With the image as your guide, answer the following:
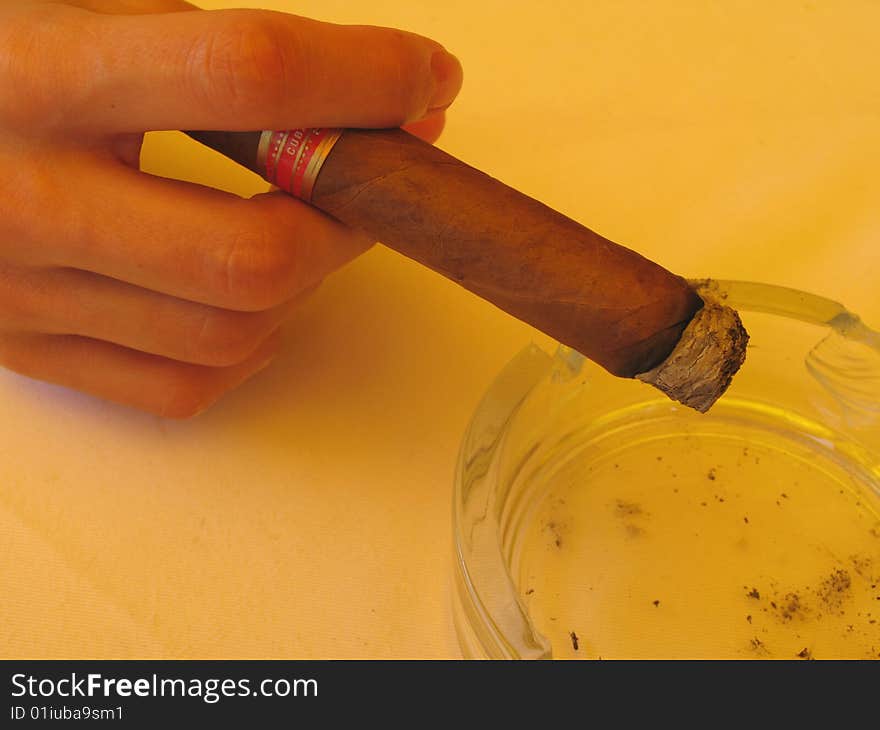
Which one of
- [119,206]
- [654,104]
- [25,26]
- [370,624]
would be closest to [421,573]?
[370,624]

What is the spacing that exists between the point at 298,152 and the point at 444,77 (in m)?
0.16

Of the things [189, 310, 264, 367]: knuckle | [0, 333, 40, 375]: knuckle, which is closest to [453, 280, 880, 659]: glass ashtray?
[189, 310, 264, 367]: knuckle

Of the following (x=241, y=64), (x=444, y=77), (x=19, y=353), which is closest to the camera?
(x=241, y=64)

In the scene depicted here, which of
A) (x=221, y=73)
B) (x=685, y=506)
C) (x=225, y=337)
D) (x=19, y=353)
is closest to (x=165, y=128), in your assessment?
(x=221, y=73)

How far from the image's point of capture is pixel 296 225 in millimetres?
825

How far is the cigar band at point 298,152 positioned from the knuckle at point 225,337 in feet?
0.50

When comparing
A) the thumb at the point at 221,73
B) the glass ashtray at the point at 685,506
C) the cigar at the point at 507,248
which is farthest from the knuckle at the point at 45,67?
the glass ashtray at the point at 685,506

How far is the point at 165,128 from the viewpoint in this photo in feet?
2.59

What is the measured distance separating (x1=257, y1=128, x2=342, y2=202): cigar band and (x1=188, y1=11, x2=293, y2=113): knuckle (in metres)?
0.05

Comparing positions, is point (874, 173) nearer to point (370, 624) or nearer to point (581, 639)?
point (581, 639)

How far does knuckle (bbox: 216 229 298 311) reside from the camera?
0.80m

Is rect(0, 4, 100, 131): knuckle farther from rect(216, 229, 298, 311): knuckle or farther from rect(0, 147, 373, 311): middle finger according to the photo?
rect(216, 229, 298, 311): knuckle

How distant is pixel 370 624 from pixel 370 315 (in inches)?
14.5

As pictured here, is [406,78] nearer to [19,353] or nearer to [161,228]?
[161,228]
